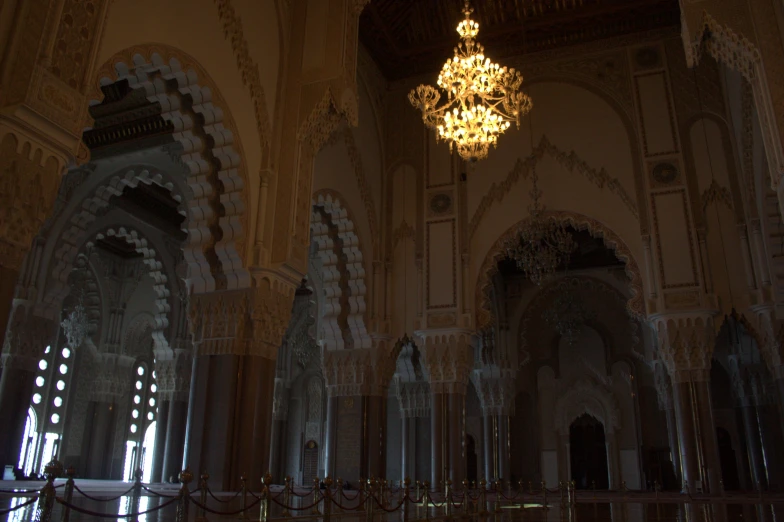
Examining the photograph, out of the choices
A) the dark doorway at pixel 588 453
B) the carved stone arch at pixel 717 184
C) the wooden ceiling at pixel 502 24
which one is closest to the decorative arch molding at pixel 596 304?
the dark doorway at pixel 588 453

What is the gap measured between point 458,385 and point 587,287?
684cm

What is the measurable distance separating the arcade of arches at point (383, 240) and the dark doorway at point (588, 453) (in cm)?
7

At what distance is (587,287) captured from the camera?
16875 mm

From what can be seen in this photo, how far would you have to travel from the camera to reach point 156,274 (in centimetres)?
1388

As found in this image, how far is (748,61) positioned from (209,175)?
6333 millimetres

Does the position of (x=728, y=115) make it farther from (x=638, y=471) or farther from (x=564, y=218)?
(x=638, y=471)

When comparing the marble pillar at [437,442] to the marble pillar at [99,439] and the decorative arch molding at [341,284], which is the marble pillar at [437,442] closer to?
the decorative arch molding at [341,284]

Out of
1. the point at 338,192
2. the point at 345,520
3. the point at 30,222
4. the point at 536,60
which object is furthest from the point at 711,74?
the point at 30,222

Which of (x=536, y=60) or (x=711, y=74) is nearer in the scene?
(x=711, y=74)

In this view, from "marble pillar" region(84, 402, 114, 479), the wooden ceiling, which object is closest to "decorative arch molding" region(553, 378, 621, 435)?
the wooden ceiling

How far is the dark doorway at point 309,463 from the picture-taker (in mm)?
18375

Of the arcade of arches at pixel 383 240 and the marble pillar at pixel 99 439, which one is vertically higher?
the arcade of arches at pixel 383 240

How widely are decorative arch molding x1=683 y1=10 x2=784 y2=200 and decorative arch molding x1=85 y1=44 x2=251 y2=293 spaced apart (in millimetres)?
5530

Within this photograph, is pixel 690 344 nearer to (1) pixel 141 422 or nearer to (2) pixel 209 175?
(2) pixel 209 175
